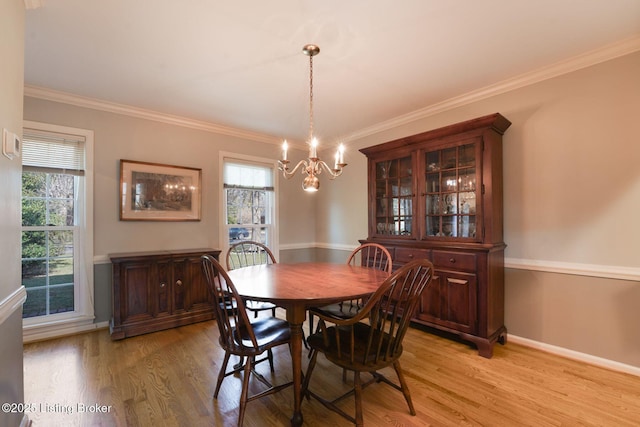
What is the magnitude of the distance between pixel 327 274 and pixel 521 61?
239cm

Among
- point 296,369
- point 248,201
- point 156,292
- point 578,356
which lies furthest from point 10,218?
point 578,356

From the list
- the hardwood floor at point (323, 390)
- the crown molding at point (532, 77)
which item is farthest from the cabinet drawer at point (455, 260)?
the crown molding at point (532, 77)

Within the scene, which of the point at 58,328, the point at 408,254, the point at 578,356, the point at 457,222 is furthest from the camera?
the point at 408,254

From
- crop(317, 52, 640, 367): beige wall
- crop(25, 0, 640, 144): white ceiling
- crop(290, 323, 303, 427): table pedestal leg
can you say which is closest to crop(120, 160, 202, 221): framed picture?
crop(25, 0, 640, 144): white ceiling

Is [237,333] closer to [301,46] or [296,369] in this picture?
[296,369]

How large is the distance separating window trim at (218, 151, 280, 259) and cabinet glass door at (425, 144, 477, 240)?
2.32 m

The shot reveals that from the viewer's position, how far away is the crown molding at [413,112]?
225 centimetres

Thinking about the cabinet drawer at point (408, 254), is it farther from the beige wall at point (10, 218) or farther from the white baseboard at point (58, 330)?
the white baseboard at point (58, 330)

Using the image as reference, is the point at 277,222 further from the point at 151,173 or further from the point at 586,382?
the point at 586,382

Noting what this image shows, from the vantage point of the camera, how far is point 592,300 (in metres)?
2.31

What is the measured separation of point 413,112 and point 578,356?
2833mm

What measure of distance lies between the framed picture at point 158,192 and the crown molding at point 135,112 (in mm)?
566

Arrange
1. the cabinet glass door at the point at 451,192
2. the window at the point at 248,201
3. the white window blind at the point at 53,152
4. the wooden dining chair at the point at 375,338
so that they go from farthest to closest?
the window at the point at 248,201 < the white window blind at the point at 53,152 < the cabinet glass door at the point at 451,192 < the wooden dining chair at the point at 375,338

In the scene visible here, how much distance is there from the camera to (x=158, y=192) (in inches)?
136
